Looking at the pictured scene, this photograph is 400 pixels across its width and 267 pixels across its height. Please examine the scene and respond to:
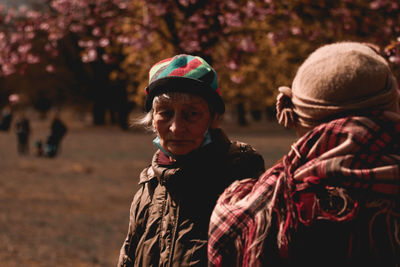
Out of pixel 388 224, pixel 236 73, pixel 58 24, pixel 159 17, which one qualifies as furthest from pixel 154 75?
pixel 58 24

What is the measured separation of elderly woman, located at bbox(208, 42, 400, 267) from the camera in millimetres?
1450

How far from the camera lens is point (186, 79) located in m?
2.08

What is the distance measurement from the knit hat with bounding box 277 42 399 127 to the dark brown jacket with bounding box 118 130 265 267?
0.67 m

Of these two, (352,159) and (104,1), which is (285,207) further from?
(104,1)

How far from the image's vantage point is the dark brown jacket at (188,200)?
209 centimetres

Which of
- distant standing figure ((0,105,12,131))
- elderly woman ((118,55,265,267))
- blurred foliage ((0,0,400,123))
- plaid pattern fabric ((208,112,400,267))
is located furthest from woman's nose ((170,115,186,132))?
distant standing figure ((0,105,12,131))

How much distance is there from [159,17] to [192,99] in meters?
5.12

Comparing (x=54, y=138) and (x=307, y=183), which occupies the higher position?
(x=307, y=183)

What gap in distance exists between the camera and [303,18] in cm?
544

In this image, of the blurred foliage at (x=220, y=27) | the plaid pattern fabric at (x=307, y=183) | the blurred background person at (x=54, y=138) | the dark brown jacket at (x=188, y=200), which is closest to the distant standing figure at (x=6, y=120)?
the blurred background person at (x=54, y=138)

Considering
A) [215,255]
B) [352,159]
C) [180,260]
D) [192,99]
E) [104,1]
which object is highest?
[104,1]

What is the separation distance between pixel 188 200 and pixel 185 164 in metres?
0.15

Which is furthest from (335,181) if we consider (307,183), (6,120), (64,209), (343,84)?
(6,120)

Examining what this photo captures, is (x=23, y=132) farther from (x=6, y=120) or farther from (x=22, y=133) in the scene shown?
(x=6, y=120)
